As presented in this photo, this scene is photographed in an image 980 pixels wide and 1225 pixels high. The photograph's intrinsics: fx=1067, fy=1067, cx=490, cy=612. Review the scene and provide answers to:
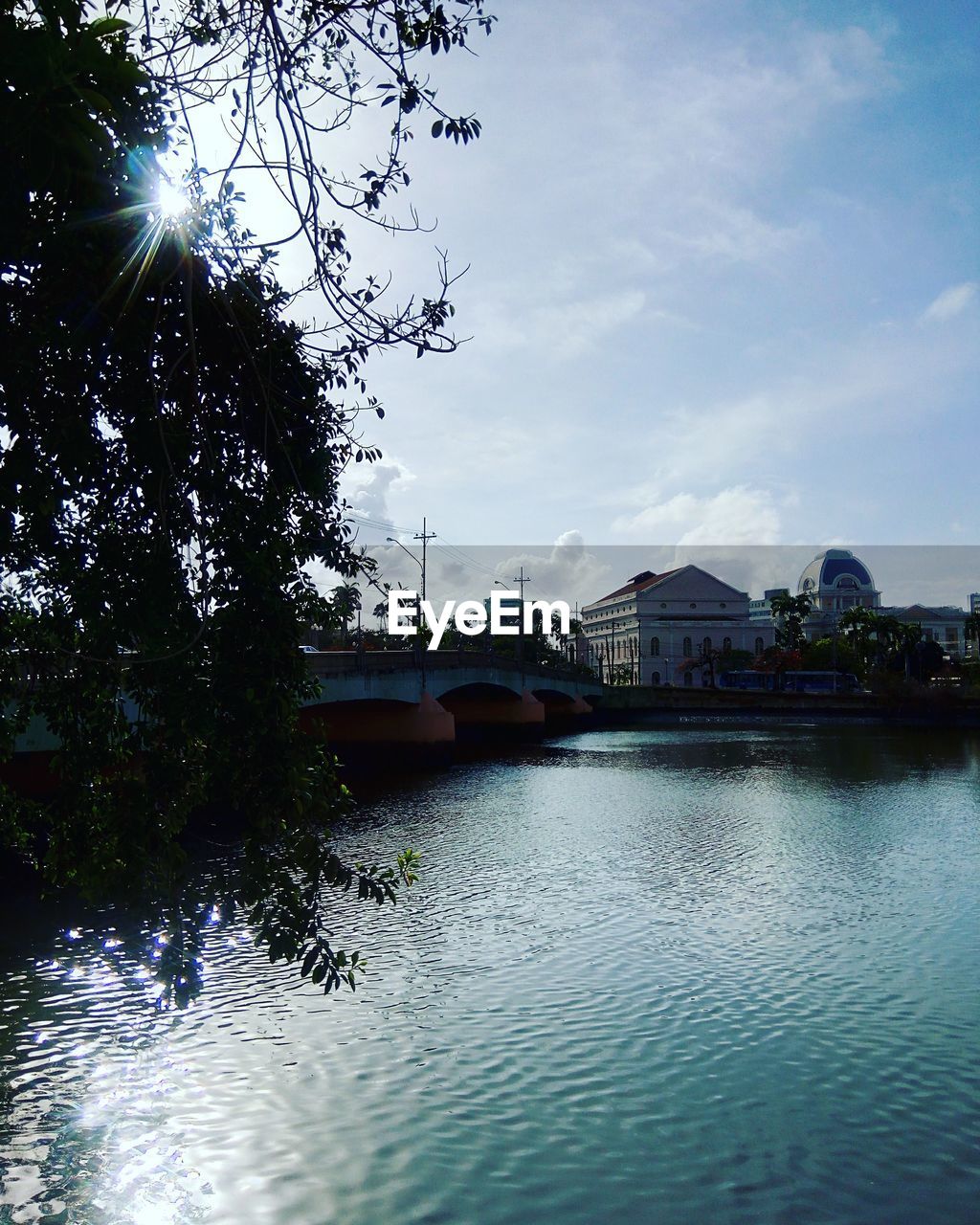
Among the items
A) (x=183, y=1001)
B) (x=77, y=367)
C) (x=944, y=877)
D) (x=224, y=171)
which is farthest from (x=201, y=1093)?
(x=944, y=877)

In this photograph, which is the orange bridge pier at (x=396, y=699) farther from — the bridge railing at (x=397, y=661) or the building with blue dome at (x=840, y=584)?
Answer: the building with blue dome at (x=840, y=584)

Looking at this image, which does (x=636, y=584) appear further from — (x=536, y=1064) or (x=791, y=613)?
(x=536, y=1064)

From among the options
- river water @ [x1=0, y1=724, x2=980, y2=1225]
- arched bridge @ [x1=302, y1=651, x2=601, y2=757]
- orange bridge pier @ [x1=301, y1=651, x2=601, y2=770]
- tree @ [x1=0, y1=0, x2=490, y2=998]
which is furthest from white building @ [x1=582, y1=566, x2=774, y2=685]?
tree @ [x1=0, y1=0, x2=490, y2=998]

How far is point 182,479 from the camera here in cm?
556

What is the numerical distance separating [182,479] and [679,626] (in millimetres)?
150636

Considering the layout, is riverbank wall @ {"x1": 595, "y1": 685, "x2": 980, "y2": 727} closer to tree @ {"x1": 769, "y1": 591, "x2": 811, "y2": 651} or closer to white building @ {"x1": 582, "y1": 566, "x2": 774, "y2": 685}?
tree @ {"x1": 769, "y1": 591, "x2": 811, "y2": 651}

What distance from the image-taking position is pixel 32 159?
368 centimetres

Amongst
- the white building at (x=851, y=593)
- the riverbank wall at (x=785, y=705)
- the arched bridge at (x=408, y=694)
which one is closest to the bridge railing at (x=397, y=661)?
the arched bridge at (x=408, y=694)

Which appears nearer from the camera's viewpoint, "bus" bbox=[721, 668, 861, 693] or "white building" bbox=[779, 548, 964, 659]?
"bus" bbox=[721, 668, 861, 693]

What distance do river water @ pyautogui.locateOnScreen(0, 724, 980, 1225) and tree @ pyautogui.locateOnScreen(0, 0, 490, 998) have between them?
3.01 meters

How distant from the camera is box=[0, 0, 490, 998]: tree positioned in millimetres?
4910

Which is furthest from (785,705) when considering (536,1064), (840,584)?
(840,584)

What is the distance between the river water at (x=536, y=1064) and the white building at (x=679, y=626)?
13303 centimetres

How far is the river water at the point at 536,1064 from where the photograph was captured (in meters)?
7.37
